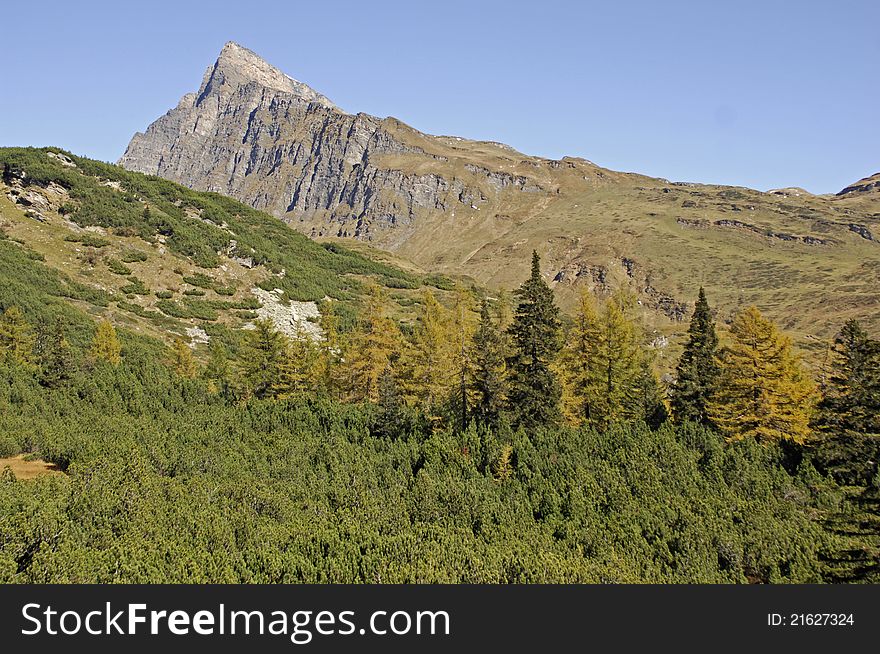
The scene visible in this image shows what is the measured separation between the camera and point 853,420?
1859 cm

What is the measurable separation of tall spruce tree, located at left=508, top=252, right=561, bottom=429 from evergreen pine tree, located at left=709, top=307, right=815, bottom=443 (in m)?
7.71

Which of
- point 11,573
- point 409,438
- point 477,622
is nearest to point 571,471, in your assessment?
point 409,438

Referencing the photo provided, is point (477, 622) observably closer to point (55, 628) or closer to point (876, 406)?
point (55, 628)

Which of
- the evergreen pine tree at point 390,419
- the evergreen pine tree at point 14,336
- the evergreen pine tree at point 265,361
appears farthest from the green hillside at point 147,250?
the evergreen pine tree at point 390,419

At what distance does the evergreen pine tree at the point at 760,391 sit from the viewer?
26188mm

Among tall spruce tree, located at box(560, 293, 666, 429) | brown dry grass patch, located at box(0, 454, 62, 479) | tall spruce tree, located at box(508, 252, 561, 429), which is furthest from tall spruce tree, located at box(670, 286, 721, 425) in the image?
brown dry grass patch, located at box(0, 454, 62, 479)

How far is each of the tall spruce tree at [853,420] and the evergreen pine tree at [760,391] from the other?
11.9 ft

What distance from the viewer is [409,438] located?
24156 millimetres

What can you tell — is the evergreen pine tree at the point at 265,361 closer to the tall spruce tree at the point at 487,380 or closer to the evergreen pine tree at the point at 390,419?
the evergreen pine tree at the point at 390,419

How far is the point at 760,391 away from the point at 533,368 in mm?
10490

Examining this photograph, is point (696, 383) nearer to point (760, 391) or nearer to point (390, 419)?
point (760, 391)

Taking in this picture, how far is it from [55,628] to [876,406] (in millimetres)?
20256

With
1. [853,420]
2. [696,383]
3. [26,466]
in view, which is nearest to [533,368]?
[696,383]

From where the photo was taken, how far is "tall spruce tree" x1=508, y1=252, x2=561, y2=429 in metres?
27.1
